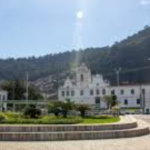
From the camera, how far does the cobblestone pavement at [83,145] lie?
1428cm

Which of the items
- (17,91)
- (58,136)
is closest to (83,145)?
(58,136)

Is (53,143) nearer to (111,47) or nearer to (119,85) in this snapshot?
(119,85)

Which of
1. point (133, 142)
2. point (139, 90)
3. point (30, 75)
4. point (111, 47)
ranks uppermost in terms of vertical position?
point (111, 47)

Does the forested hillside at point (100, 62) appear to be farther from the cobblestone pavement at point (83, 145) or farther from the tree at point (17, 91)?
the cobblestone pavement at point (83, 145)

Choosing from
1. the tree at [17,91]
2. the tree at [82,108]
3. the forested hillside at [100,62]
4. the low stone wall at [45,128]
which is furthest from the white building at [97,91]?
the low stone wall at [45,128]

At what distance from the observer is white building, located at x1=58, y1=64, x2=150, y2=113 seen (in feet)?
289

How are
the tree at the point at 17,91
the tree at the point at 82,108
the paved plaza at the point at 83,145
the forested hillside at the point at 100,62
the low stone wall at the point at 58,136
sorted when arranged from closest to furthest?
the paved plaza at the point at 83,145 → the low stone wall at the point at 58,136 → the tree at the point at 82,108 → the tree at the point at 17,91 → the forested hillside at the point at 100,62

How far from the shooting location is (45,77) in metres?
149

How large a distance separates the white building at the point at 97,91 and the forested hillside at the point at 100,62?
28.0m

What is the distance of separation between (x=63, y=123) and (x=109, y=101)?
45.9 metres

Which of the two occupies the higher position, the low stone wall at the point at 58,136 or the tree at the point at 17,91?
the tree at the point at 17,91

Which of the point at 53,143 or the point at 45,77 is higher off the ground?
the point at 45,77

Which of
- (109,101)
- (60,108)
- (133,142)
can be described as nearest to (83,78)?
(109,101)

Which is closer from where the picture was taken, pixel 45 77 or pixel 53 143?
pixel 53 143
